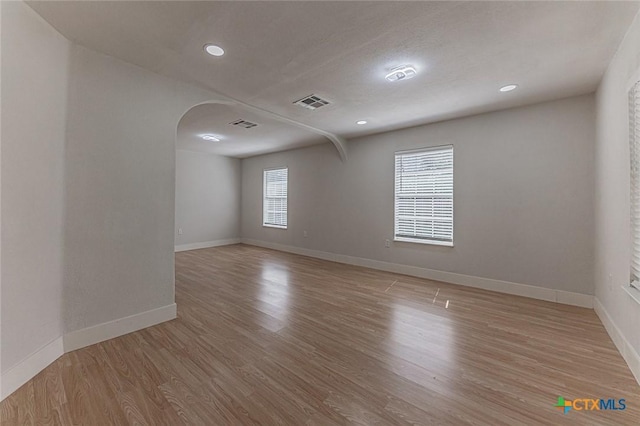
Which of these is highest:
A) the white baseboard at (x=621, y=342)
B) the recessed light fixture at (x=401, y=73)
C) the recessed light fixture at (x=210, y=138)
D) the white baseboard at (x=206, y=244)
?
the recessed light fixture at (x=210, y=138)

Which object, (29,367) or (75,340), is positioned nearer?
(29,367)

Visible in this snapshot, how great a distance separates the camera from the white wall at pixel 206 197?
6590 mm

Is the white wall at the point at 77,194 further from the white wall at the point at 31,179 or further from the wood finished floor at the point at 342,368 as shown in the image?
the wood finished floor at the point at 342,368

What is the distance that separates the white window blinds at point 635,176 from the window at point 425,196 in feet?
6.91

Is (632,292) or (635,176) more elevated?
(635,176)

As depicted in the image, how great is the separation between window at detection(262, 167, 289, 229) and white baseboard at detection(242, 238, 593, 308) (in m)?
1.57

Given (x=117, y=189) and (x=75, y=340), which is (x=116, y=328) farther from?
(x=117, y=189)

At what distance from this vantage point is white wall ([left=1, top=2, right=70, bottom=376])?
5.40ft

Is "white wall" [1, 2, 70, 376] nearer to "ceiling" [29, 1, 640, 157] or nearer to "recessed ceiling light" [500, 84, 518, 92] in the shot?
"ceiling" [29, 1, 640, 157]

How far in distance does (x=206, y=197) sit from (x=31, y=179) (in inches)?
211

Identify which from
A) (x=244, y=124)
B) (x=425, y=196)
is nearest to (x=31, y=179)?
(x=244, y=124)

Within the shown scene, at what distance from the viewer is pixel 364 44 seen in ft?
6.98

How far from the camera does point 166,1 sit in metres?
1.67

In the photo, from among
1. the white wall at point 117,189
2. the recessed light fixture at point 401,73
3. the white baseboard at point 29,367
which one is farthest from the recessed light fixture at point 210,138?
the white baseboard at point 29,367
